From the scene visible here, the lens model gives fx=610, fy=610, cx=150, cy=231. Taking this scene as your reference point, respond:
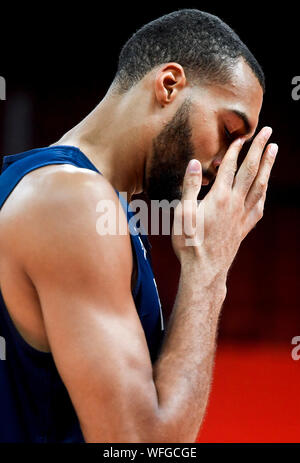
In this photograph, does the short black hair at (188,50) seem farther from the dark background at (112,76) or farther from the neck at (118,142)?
the dark background at (112,76)

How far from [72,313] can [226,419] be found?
205cm

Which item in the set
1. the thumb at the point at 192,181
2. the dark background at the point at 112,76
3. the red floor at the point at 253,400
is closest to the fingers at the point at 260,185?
the thumb at the point at 192,181

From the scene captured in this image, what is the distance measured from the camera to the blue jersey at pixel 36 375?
0.84 m

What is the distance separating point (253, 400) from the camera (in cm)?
281

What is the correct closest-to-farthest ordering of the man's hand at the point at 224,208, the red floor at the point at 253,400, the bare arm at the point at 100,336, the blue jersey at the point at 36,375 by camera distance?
the bare arm at the point at 100,336
the blue jersey at the point at 36,375
the man's hand at the point at 224,208
the red floor at the point at 253,400

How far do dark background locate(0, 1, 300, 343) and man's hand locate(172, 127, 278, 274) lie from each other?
241cm

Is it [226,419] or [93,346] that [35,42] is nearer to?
[226,419]

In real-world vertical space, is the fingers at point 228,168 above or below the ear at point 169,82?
below

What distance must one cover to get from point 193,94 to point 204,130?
67 millimetres

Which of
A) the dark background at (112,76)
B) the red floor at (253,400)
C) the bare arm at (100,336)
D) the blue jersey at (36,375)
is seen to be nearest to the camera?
the bare arm at (100,336)

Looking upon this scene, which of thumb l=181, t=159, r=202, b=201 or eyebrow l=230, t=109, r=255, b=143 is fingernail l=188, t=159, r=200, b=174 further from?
eyebrow l=230, t=109, r=255, b=143

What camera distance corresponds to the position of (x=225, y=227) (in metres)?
0.98

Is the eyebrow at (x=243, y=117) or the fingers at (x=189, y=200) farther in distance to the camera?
the eyebrow at (x=243, y=117)

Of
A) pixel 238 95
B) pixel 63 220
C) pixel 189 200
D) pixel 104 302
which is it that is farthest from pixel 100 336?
pixel 238 95
